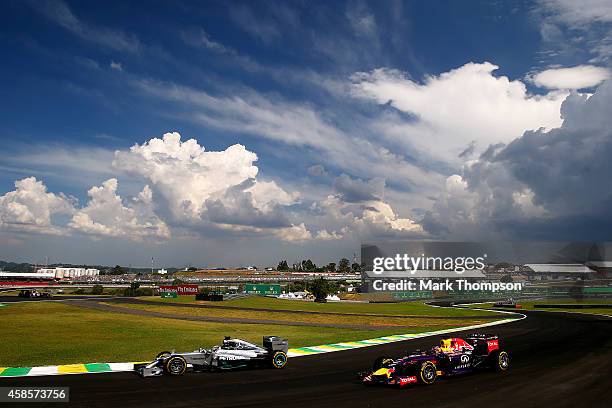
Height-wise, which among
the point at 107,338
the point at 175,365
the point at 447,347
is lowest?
the point at 107,338

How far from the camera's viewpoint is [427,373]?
16.4 m

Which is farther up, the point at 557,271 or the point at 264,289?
the point at 557,271

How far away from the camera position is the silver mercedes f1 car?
1788 cm

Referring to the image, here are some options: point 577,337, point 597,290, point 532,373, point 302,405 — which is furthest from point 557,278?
point 302,405

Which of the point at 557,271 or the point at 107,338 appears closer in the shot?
the point at 107,338

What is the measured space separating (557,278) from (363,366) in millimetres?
156401

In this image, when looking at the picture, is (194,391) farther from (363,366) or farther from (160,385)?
(363,366)

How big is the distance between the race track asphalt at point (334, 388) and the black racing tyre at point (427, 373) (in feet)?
0.86

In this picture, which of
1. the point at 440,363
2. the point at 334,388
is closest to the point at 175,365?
the point at 334,388

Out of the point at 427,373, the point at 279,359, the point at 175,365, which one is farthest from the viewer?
the point at 279,359

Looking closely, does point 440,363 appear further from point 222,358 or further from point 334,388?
point 222,358

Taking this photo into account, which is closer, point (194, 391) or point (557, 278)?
point (194, 391)

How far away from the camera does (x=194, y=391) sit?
1523 centimetres

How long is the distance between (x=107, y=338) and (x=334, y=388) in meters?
20.6
